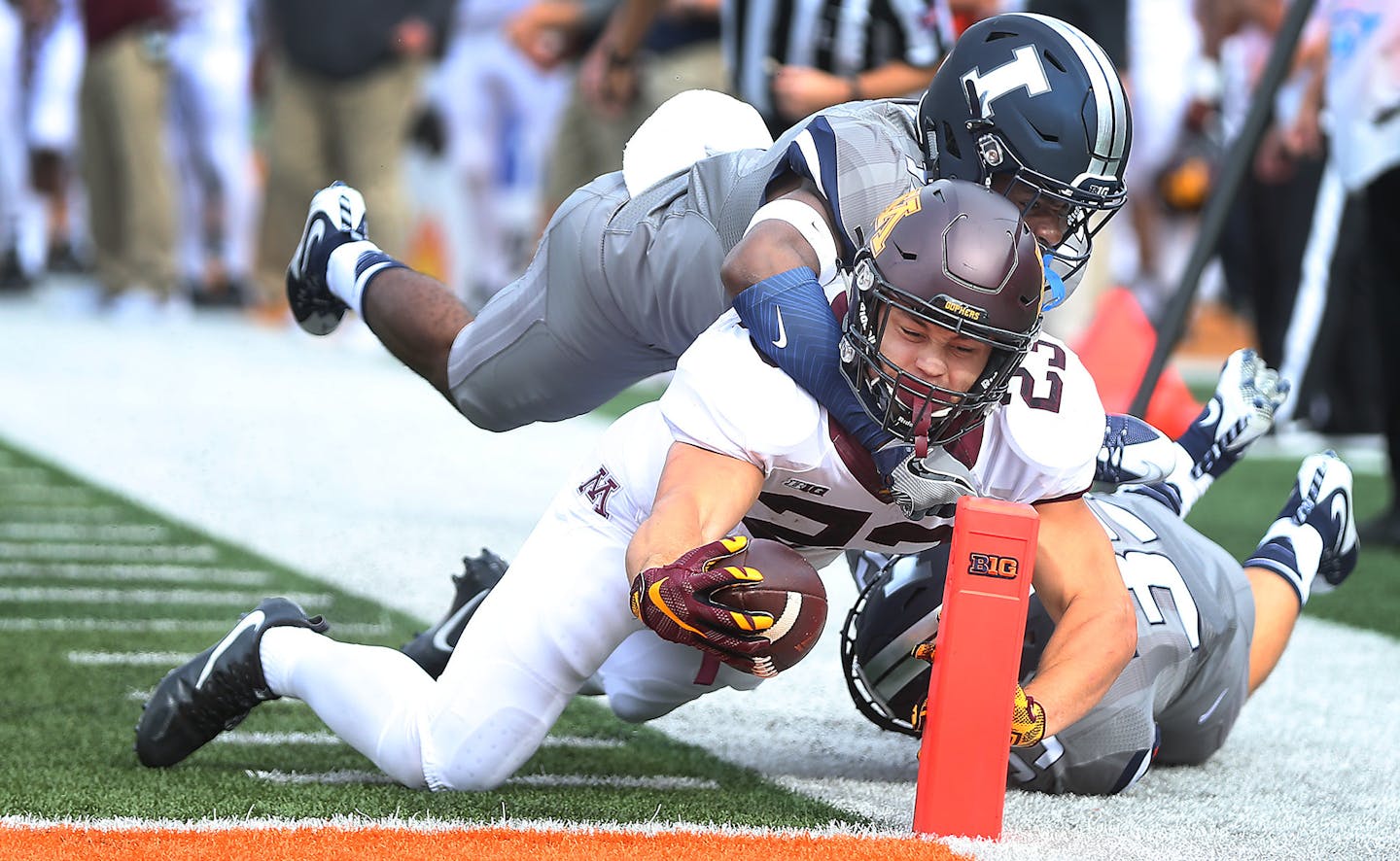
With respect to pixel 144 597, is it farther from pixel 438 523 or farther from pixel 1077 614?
pixel 1077 614

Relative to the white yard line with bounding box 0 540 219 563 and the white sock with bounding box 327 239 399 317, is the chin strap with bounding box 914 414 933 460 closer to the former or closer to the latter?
the white sock with bounding box 327 239 399 317

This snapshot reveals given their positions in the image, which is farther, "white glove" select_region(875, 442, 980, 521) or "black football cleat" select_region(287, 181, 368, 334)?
"black football cleat" select_region(287, 181, 368, 334)

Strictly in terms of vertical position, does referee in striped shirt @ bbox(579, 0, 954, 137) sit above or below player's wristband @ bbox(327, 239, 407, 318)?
above

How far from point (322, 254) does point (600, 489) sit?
5.27 ft

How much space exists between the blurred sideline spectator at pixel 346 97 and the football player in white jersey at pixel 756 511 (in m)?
6.90

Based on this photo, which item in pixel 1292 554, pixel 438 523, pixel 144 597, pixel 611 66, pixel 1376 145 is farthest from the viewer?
pixel 611 66

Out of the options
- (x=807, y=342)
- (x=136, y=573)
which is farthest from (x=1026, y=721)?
(x=136, y=573)

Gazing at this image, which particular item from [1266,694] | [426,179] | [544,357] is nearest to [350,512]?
[544,357]

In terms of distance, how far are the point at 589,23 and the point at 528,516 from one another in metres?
3.60

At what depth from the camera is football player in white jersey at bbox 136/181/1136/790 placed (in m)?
2.58

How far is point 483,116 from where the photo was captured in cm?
1139

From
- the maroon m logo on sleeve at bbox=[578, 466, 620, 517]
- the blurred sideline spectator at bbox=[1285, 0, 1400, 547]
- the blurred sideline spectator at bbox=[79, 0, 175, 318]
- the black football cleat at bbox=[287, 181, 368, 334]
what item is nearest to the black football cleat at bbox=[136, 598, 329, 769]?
the maroon m logo on sleeve at bbox=[578, 466, 620, 517]

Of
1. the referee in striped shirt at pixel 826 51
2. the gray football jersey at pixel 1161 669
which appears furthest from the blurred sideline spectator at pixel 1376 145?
the gray football jersey at pixel 1161 669

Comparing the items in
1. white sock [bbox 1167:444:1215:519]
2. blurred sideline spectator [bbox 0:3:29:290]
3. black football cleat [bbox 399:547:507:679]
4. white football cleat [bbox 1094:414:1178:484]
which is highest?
white football cleat [bbox 1094:414:1178:484]
